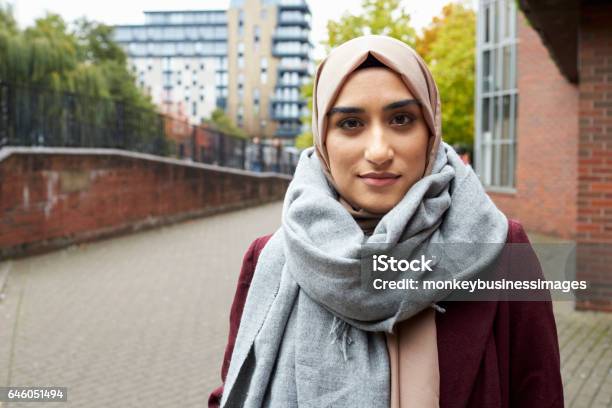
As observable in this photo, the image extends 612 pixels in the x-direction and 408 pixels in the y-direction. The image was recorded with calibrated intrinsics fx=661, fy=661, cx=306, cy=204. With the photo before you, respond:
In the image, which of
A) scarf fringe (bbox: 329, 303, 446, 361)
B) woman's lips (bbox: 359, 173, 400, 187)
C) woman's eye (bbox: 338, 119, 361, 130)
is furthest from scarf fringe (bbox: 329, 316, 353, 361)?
woman's eye (bbox: 338, 119, 361, 130)

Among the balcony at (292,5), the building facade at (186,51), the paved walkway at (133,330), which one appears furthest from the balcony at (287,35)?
the paved walkway at (133,330)

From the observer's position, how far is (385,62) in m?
1.66

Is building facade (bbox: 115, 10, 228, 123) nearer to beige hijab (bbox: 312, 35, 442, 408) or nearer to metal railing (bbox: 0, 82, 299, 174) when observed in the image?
metal railing (bbox: 0, 82, 299, 174)

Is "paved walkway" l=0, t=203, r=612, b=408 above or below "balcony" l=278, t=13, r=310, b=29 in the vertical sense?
below

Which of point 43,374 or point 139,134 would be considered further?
point 139,134

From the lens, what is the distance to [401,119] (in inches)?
67.8

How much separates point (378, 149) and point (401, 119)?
12 centimetres

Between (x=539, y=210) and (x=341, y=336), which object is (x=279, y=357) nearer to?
(x=341, y=336)

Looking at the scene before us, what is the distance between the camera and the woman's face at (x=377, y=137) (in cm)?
168

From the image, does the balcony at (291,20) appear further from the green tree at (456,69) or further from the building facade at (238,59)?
the green tree at (456,69)

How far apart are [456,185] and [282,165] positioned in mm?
26763

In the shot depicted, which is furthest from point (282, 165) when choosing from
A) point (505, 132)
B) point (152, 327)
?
point (152, 327)

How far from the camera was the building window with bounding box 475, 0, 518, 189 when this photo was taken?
687 inches

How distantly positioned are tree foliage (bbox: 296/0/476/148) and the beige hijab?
63.5ft
